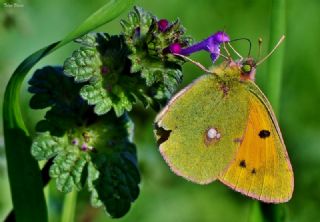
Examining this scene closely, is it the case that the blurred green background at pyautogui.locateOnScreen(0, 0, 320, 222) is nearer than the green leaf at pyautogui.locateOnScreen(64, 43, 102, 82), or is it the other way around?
the green leaf at pyautogui.locateOnScreen(64, 43, 102, 82)

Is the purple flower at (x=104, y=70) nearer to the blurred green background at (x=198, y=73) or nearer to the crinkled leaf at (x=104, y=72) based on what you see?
the crinkled leaf at (x=104, y=72)

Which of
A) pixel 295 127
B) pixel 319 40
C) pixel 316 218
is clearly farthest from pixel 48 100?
pixel 319 40

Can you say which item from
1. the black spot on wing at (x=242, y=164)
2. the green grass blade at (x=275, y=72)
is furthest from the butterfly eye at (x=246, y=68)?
the black spot on wing at (x=242, y=164)

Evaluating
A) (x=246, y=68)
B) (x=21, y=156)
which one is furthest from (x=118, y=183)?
(x=246, y=68)

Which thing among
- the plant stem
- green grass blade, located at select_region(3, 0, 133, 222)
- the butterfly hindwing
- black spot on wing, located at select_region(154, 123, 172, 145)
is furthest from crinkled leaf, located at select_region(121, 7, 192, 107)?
the plant stem

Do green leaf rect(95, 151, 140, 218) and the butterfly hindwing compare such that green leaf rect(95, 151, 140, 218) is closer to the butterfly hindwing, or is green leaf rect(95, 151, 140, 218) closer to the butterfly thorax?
the butterfly hindwing

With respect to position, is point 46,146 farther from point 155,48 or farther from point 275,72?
point 275,72

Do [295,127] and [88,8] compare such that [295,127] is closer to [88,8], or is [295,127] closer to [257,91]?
[88,8]
